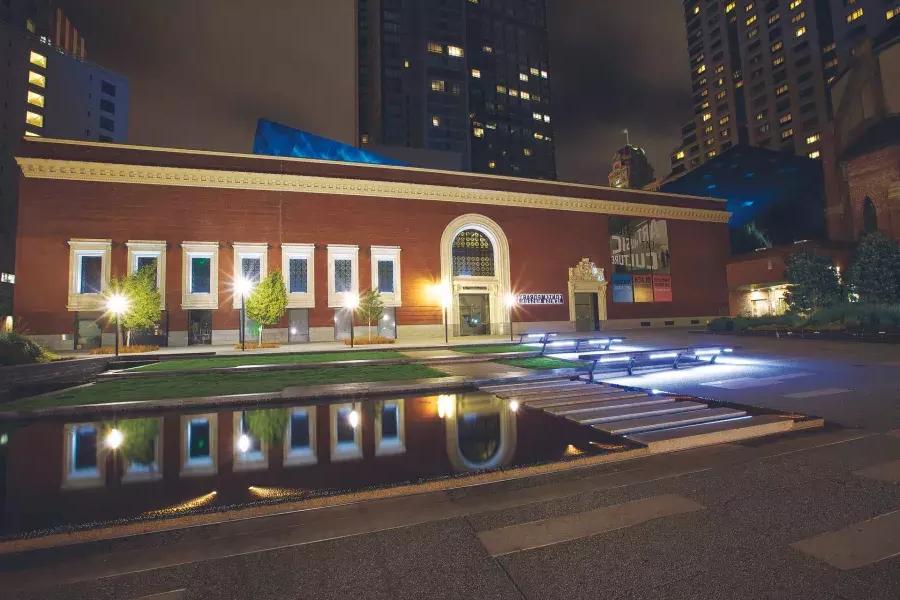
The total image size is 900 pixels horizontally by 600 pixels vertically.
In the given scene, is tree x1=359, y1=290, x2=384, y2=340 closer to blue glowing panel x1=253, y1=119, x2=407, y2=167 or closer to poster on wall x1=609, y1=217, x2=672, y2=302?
blue glowing panel x1=253, y1=119, x2=407, y2=167

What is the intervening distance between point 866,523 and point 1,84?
91.1 meters

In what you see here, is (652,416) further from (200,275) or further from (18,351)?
(200,275)

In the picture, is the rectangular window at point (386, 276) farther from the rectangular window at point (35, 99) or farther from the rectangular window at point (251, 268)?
the rectangular window at point (35, 99)

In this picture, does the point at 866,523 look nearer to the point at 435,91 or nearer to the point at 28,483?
the point at 28,483

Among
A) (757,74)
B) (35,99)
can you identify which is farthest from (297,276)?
(757,74)

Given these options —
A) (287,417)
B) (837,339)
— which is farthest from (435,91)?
(287,417)

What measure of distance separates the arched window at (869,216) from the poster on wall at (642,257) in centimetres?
1898

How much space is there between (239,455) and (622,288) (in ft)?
119

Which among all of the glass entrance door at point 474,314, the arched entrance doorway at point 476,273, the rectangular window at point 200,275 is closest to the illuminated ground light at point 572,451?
the arched entrance doorway at point 476,273

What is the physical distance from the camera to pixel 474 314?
1330 inches

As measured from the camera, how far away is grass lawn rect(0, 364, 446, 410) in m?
9.65

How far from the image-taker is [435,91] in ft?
289

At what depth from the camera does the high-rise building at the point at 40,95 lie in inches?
2295

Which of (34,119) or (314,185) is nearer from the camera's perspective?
(314,185)
